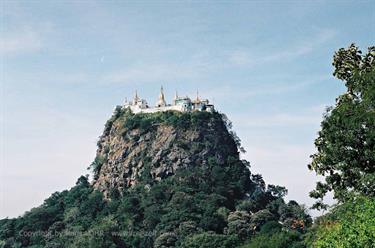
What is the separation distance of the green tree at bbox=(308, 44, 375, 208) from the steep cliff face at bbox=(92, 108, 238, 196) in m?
73.6

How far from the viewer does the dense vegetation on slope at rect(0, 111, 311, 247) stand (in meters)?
83.1

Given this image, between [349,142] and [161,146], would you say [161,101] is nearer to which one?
[161,146]

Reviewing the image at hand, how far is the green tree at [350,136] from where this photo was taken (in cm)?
2816

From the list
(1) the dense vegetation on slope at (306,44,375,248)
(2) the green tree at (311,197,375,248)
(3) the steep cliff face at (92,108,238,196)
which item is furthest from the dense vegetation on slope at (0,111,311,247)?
(2) the green tree at (311,197,375,248)

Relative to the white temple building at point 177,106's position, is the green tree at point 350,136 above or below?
below

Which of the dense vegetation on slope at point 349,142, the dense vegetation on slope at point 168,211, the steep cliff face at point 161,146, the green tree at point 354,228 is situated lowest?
the green tree at point 354,228

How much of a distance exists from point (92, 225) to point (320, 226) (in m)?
67.8

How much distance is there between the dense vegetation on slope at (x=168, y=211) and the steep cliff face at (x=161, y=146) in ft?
1.26

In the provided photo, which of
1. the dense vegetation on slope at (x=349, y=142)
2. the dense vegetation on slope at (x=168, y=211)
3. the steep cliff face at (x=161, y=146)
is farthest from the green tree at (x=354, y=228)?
the steep cliff face at (x=161, y=146)

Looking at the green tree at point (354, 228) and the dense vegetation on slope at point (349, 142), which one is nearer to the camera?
the green tree at point (354, 228)

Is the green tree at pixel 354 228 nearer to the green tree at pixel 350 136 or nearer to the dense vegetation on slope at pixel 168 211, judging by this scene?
the green tree at pixel 350 136

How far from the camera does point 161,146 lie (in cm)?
10581

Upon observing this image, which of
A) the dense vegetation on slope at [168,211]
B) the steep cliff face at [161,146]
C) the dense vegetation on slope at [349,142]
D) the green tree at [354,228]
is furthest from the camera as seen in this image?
the steep cliff face at [161,146]

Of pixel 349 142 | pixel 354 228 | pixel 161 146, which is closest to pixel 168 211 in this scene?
pixel 161 146
